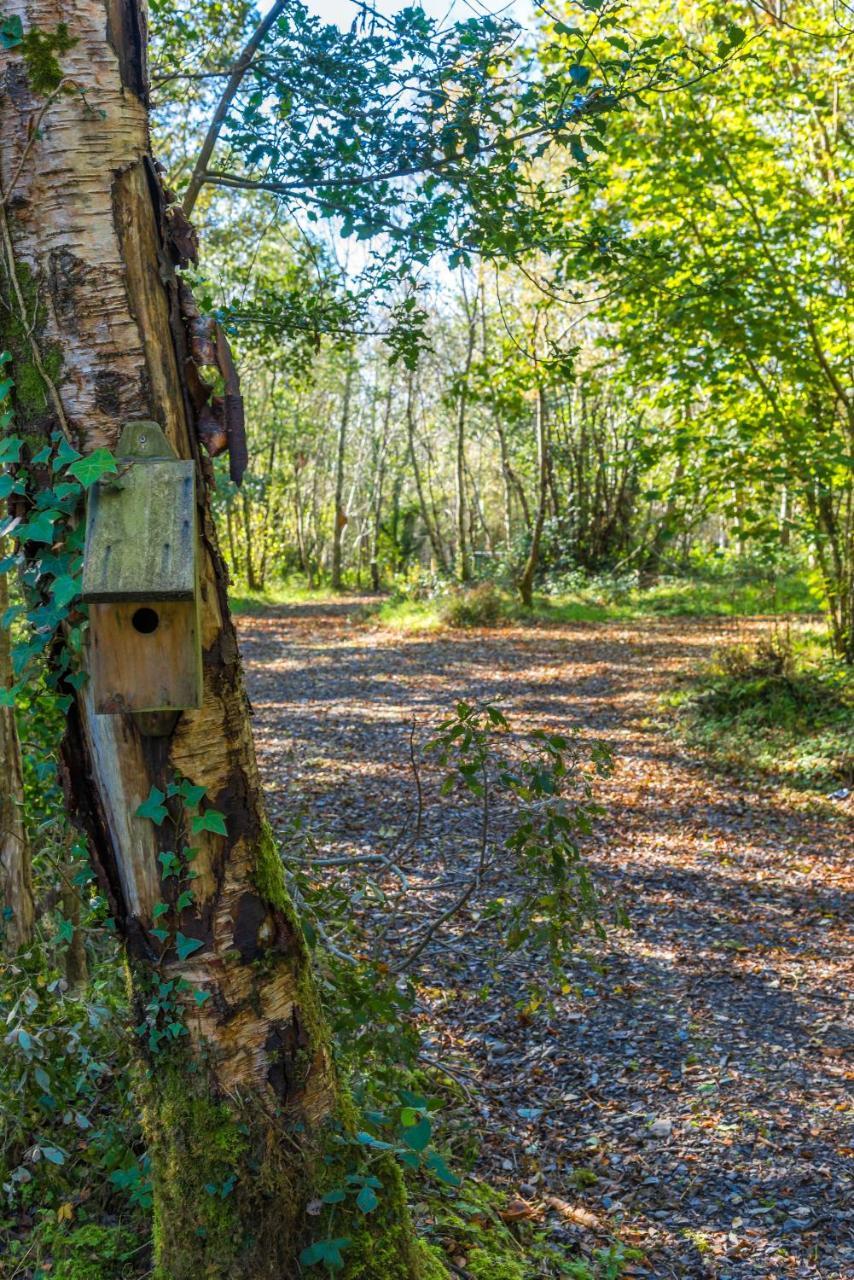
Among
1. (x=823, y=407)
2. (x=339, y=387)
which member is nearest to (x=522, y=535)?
(x=339, y=387)

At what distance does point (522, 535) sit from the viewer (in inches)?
859

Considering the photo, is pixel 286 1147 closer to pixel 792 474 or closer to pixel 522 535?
pixel 792 474

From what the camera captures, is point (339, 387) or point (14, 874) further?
point (339, 387)

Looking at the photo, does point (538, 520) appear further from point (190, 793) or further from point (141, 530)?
point (141, 530)

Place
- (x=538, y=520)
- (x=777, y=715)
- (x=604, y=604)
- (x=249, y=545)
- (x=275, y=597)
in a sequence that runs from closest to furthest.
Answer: (x=777, y=715)
(x=538, y=520)
(x=604, y=604)
(x=249, y=545)
(x=275, y=597)

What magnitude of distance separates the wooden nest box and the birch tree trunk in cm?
12

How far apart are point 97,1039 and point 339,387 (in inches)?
924

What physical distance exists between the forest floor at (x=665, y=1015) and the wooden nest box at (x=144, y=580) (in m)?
1.88

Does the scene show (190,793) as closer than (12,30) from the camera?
No

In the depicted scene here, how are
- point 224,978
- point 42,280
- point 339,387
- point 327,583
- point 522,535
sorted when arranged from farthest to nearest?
point 327,583 → point 339,387 → point 522,535 → point 224,978 → point 42,280

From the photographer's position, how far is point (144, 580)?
1.87 m

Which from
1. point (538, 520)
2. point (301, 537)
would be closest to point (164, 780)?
point (538, 520)

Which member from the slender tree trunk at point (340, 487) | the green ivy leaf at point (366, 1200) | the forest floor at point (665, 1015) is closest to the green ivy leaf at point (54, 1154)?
the green ivy leaf at point (366, 1200)

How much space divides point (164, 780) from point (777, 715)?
26.4 feet
